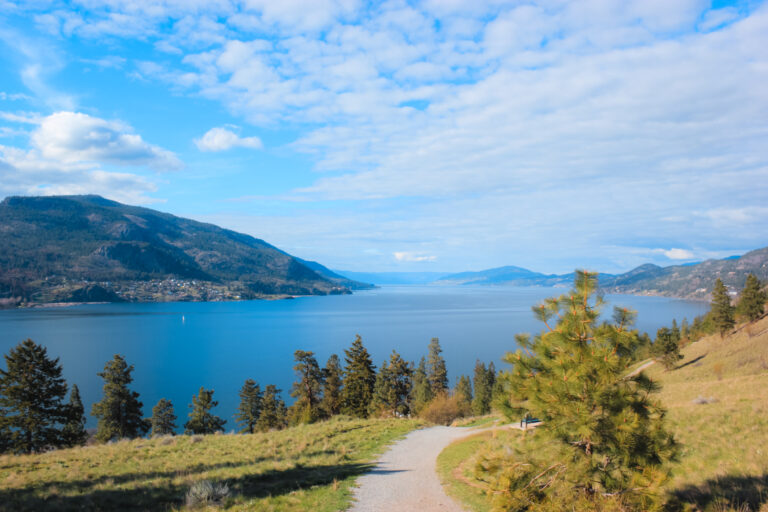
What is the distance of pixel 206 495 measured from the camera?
26.6 feet

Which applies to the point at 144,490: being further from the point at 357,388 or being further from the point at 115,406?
the point at 115,406

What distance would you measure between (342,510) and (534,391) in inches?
189

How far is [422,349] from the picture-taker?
89.1 meters

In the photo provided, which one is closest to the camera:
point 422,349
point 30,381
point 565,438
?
point 565,438

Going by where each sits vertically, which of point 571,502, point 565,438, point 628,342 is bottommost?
point 571,502

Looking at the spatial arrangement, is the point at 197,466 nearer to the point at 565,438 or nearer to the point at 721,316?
the point at 565,438

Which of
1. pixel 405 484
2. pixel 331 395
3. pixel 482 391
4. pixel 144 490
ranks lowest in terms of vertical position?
pixel 482 391

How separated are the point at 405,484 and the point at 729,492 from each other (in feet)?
20.9

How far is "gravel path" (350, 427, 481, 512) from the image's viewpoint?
8.54m

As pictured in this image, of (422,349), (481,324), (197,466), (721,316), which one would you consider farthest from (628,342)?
(481,324)

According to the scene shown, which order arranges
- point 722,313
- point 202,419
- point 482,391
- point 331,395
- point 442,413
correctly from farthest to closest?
point 482,391, point 722,313, point 331,395, point 202,419, point 442,413

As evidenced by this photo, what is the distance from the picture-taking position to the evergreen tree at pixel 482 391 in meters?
50.8

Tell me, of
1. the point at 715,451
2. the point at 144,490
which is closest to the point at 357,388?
the point at 144,490

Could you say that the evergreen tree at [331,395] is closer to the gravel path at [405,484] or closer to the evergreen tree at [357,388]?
the evergreen tree at [357,388]
